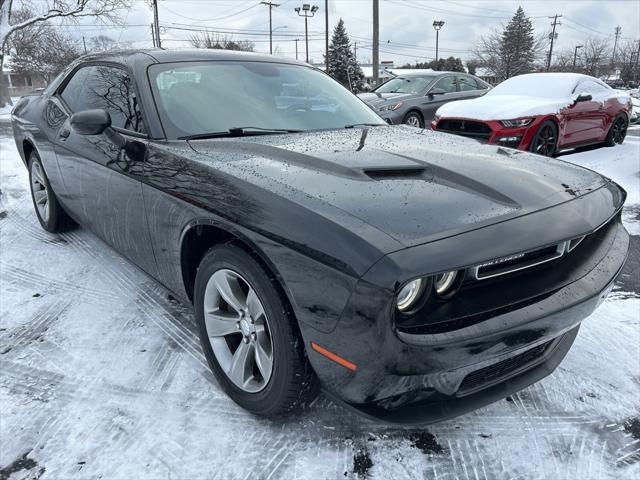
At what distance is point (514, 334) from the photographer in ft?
5.01

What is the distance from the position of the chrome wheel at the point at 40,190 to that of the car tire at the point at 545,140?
5745 mm

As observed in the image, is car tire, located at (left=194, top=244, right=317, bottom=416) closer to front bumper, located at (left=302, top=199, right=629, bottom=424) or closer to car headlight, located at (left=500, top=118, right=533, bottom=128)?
front bumper, located at (left=302, top=199, right=629, bottom=424)

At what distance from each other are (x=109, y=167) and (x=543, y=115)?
590cm

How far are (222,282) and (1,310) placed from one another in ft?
5.94

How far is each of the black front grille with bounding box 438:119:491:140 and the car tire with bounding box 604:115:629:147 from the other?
306 cm

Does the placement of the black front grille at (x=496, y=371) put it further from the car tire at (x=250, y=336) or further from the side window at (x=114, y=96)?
the side window at (x=114, y=96)

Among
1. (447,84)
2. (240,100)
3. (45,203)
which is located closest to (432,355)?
(240,100)

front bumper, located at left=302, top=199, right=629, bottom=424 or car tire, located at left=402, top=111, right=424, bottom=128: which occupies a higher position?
front bumper, located at left=302, top=199, right=629, bottom=424

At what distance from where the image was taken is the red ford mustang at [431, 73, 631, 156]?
21.2 feet

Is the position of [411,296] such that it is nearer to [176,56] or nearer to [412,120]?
[176,56]

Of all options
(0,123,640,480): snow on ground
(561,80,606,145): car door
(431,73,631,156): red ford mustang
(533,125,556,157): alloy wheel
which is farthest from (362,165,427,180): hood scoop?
(561,80,606,145): car door

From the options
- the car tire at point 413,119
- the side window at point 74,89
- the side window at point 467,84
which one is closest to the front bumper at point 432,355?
the side window at point 74,89

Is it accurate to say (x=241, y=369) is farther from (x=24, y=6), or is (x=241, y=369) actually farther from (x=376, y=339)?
(x=24, y=6)

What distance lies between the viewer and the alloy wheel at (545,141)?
662 centimetres
